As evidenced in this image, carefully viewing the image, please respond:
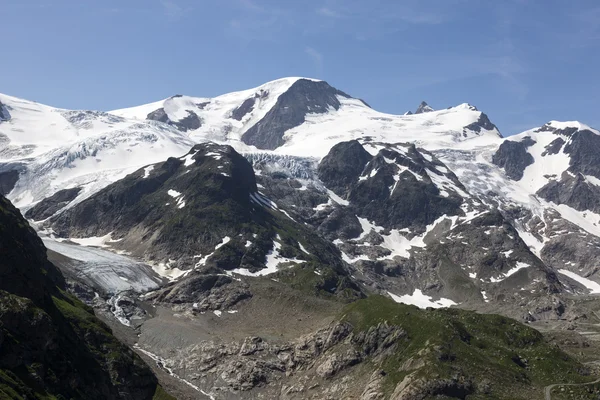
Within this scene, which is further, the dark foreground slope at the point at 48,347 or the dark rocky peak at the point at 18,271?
the dark rocky peak at the point at 18,271

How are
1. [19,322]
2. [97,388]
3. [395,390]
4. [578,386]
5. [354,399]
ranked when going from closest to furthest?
[19,322], [97,388], [578,386], [395,390], [354,399]

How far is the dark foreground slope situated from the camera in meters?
131

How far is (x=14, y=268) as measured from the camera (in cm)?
16150

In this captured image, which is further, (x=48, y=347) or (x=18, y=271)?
(x=18, y=271)

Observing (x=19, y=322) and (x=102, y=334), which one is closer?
(x=19, y=322)

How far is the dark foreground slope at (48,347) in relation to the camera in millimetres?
131250

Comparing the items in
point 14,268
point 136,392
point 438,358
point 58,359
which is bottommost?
point 136,392

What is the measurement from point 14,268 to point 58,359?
2992 cm

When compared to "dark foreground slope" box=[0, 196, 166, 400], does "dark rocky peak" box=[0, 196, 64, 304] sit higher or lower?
higher

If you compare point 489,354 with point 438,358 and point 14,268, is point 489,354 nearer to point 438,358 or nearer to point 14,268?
point 438,358

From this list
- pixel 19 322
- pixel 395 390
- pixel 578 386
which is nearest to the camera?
pixel 19 322

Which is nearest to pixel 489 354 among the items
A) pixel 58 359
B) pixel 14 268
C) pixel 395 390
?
pixel 395 390

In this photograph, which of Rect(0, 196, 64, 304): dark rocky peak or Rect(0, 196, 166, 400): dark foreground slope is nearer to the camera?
Rect(0, 196, 166, 400): dark foreground slope

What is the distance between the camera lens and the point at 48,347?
143125mm
